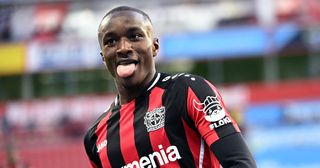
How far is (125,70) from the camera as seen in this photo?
3.07 meters

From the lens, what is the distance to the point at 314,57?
26016mm

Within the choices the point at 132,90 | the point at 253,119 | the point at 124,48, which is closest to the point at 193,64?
the point at 253,119

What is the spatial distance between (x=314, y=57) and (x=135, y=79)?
2345cm

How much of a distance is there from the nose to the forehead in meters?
0.06

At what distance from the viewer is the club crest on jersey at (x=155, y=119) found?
10.1 feet

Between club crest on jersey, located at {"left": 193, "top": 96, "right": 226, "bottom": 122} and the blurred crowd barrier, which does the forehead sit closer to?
club crest on jersey, located at {"left": 193, "top": 96, "right": 226, "bottom": 122}

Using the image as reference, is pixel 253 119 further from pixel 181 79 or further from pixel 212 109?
pixel 212 109

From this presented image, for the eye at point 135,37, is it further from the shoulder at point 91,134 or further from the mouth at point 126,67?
the shoulder at point 91,134

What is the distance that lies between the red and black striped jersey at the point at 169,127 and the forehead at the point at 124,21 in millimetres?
271

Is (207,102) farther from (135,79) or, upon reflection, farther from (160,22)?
(160,22)

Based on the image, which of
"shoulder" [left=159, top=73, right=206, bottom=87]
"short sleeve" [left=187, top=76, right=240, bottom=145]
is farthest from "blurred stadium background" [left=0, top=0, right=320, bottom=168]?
"short sleeve" [left=187, top=76, right=240, bottom=145]

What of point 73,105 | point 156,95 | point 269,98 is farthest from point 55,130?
point 156,95

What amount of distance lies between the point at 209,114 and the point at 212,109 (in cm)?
2

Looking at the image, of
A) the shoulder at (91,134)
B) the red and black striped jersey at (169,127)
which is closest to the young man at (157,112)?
the red and black striped jersey at (169,127)
